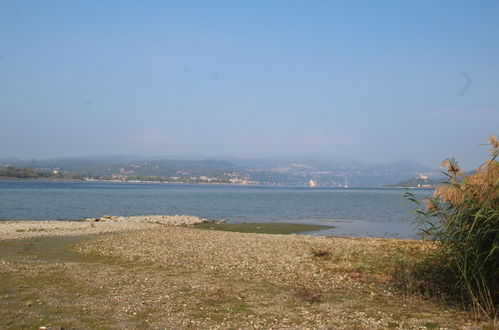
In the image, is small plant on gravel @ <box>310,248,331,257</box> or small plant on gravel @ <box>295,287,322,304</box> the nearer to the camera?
small plant on gravel @ <box>295,287,322,304</box>

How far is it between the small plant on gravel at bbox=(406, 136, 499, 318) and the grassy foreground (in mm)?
746

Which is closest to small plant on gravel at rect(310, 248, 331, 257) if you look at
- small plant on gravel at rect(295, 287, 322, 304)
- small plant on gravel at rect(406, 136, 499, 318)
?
small plant on gravel at rect(295, 287, 322, 304)

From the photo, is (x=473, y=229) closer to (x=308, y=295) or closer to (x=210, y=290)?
(x=308, y=295)

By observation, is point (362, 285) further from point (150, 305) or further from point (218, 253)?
point (218, 253)

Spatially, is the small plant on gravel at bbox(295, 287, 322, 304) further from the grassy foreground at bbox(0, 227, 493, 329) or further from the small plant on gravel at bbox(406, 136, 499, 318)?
the small plant on gravel at bbox(406, 136, 499, 318)

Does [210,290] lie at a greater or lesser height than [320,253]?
greater

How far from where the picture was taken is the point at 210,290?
12844 millimetres

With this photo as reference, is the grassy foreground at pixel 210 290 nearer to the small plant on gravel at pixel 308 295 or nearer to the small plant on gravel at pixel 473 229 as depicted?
the small plant on gravel at pixel 308 295

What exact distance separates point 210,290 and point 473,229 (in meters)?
6.94

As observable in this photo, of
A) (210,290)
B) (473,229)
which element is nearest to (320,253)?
(210,290)

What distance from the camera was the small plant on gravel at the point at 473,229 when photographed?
9695 mm

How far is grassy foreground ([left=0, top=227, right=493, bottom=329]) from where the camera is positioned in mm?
10008

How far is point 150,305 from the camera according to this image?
442 inches

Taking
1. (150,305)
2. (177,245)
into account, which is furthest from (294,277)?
(177,245)
